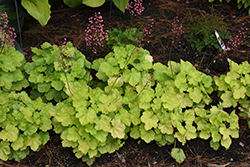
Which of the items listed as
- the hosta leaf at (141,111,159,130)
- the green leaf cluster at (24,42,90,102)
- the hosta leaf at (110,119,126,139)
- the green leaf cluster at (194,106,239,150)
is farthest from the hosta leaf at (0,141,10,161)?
the green leaf cluster at (194,106,239,150)

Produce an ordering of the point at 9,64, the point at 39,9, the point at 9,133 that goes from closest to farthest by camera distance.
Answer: the point at 9,133
the point at 9,64
the point at 39,9

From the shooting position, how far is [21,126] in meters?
2.13

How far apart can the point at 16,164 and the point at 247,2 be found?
11.5 ft

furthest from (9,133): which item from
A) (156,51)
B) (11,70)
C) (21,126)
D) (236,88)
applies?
(236,88)

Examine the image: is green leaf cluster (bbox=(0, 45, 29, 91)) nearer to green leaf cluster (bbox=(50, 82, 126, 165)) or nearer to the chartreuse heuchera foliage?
the chartreuse heuchera foliage

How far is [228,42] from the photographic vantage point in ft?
9.39

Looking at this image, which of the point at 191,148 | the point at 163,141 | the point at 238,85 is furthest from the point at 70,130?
the point at 238,85

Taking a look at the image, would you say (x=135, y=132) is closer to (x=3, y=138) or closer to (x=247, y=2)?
(x=3, y=138)

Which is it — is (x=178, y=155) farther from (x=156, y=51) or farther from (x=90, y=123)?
(x=156, y=51)

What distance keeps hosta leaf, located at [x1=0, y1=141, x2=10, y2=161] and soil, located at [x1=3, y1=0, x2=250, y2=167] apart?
4.6 inches

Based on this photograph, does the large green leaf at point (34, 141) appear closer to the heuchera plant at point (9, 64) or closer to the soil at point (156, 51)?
the soil at point (156, 51)

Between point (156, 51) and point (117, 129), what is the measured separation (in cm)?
126

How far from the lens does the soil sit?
90.5 inches

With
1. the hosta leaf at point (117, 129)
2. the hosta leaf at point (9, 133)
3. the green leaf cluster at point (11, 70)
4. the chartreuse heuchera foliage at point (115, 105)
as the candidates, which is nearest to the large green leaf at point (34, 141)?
the chartreuse heuchera foliage at point (115, 105)
